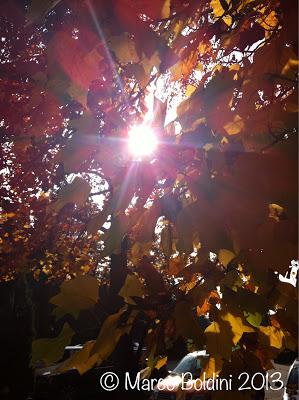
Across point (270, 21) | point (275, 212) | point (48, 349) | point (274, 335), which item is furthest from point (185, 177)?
point (270, 21)

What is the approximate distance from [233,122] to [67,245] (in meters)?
18.6

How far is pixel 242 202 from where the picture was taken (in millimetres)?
1134

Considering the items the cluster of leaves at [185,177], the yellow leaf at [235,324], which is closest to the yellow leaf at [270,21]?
the cluster of leaves at [185,177]

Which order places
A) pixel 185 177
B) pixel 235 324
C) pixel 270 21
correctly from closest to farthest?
pixel 185 177
pixel 235 324
pixel 270 21

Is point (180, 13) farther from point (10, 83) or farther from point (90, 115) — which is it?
point (10, 83)

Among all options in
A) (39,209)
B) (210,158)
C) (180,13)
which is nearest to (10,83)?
(180,13)

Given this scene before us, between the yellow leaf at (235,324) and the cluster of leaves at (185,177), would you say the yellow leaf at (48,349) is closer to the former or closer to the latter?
the cluster of leaves at (185,177)

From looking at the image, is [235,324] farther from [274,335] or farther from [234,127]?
[234,127]

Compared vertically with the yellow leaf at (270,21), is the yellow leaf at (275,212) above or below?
below

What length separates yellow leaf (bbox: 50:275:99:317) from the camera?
1.33 m

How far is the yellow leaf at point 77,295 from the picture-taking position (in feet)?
4.37

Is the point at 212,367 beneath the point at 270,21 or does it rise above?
beneath

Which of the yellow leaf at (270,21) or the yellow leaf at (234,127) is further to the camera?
the yellow leaf at (270,21)

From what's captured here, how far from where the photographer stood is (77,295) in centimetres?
135
